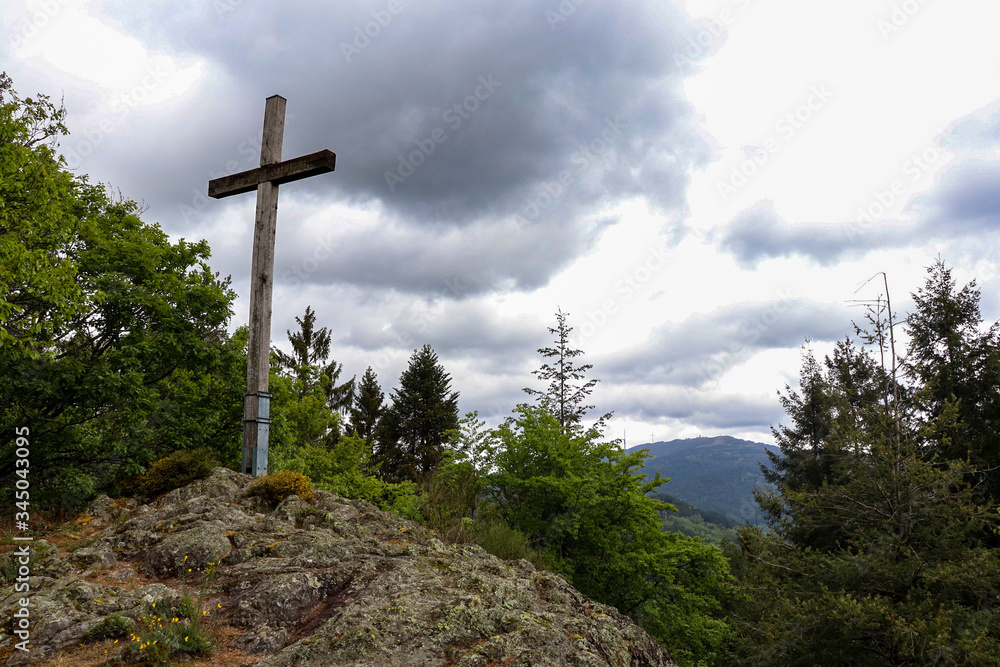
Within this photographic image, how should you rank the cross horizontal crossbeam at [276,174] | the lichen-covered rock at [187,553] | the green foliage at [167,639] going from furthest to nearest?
the cross horizontal crossbeam at [276,174] → the lichen-covered rock at [187,553] → the green foliage at [167,639]

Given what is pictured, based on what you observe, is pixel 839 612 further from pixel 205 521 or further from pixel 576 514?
pixel 205 521

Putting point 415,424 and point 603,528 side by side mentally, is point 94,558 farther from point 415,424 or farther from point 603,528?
point 415,424

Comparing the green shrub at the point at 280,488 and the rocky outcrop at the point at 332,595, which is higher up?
the green shrub at the point at 280,488

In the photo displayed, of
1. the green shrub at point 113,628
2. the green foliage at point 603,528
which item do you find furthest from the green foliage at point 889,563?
the green shrub at point 113,628

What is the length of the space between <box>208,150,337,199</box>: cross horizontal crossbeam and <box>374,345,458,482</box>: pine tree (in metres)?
28.5

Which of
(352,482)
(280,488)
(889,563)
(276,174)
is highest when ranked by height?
(276,174)

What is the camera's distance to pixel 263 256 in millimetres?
10117

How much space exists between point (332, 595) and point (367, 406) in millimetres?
39127

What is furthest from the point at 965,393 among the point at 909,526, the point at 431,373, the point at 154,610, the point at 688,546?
the point at 431,373

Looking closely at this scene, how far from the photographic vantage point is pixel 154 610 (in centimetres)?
459

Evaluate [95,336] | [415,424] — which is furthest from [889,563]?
[415,424]

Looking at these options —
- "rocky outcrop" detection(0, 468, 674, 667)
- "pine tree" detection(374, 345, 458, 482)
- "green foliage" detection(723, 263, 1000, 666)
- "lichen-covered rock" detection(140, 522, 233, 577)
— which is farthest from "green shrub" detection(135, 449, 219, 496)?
"pine tree" detection(374, 345, 458, 482)

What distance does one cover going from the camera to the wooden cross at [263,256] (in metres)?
9.77

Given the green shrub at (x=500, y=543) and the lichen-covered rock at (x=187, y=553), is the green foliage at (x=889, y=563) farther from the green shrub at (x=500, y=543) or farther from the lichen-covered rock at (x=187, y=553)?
the lichen-covered rock at (x=187, y=553)
